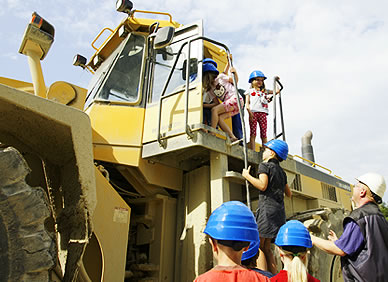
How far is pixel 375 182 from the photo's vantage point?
2.66 metres

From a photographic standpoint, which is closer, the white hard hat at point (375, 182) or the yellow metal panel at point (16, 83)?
the white hard hat at point (375, 182)

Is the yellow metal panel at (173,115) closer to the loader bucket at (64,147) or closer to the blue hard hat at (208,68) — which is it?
the blue hard hat at (208,68)

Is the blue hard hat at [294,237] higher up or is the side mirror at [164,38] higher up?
the side mirror at [164,38]

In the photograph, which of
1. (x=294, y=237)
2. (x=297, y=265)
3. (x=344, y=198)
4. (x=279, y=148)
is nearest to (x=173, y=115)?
(x=279, y=148)

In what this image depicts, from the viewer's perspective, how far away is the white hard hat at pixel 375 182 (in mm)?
2641

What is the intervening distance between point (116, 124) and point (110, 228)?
131 centimetres

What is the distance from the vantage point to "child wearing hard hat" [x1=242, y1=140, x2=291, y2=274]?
3.34m

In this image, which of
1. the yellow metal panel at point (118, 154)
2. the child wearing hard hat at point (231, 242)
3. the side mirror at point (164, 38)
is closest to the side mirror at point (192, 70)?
the side mirror at point (164, 38)

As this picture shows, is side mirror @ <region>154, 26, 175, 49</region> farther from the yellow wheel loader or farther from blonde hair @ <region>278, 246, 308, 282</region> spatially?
blonde hair @ <region>278, 246, 308, 282</region>

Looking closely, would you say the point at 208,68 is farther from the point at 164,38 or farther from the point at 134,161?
the point at 134,161

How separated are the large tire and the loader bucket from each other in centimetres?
41

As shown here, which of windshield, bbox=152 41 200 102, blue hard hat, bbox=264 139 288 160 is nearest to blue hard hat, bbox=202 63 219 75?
windshield, bbox=152 41 200 102

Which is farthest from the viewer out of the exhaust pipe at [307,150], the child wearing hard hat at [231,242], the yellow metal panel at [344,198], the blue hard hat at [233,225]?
the exhaust pipe at [307,150]

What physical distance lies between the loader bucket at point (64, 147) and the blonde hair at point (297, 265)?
1.36 meters
